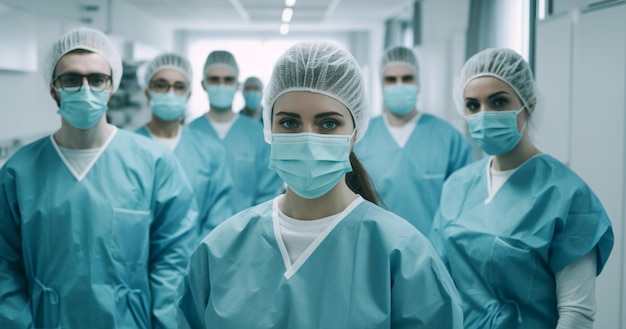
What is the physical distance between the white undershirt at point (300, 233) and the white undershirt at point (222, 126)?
2.11 meters

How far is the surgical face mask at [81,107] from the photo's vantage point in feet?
6.14

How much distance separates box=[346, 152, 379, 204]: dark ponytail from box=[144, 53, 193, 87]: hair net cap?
1.75m

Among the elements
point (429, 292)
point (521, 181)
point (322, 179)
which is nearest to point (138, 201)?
point (322, 179)

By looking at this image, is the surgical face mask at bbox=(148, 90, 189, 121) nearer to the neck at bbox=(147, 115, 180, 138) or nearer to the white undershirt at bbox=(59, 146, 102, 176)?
the neck at bbox=(147, 115, 180, 138)

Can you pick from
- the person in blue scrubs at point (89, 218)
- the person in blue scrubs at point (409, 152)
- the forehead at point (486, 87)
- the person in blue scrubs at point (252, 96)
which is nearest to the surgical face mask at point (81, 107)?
the person in blue scrubs at point (89, 218)

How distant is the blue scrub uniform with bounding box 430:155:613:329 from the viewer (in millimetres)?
1683

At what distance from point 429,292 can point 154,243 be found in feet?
3.30

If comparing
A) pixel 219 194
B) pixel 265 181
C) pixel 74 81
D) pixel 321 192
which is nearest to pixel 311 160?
pixel 321 192

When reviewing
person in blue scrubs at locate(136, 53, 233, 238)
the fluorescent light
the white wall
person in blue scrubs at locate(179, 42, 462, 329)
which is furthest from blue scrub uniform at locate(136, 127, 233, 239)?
the fluorescent light

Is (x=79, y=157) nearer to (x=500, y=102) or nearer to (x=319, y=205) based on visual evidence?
(x=319, y=205)

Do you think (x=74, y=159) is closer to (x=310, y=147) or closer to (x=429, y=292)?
(x=310, y=147)

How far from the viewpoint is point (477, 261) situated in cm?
179

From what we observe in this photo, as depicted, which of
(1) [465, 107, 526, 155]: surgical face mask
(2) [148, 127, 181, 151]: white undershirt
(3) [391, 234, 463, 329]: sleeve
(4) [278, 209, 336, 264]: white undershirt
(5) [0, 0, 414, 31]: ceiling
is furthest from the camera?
(5) [0, 0, 414, 31]: ceiling

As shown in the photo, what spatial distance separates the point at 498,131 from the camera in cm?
188
